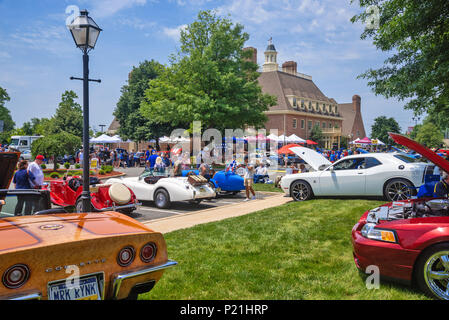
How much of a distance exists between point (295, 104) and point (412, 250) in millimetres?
60405

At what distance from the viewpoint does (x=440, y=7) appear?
8.92 metres

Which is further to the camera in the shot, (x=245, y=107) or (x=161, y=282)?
(x=245, y=107)

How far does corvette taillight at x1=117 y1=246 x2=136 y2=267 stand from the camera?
2.98 meters

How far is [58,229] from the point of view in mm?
3000

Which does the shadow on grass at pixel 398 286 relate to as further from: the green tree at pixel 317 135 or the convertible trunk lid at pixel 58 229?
the green tree at pixel 317 135

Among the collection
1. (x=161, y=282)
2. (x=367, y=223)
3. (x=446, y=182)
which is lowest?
(x=161, y=282)

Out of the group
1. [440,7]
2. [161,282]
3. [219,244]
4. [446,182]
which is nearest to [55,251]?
[161,282]

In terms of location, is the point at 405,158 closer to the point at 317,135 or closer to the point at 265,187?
the point at 265,187

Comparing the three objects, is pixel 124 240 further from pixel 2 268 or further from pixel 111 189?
pixel 111 189

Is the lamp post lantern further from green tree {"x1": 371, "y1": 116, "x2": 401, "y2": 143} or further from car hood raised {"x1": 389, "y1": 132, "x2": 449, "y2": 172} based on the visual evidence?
green tree {"x1": 371, "y1": 116, "x2": 401, "y2": 143}

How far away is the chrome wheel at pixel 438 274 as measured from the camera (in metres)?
3.51

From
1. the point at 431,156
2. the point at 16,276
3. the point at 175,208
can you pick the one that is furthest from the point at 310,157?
the point at 16,276
